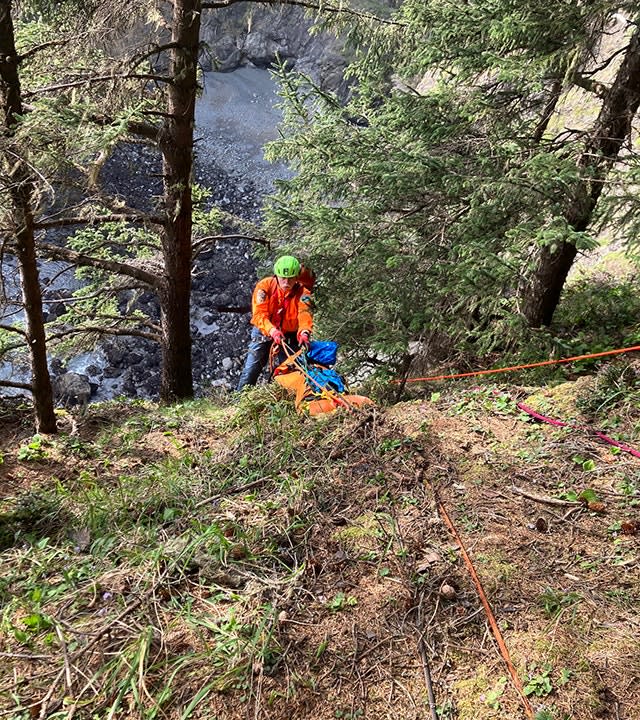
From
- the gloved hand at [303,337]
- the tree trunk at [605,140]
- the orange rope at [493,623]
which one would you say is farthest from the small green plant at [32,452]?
the tree trunk at [605,140]

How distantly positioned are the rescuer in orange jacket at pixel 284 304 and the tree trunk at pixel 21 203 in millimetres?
2292

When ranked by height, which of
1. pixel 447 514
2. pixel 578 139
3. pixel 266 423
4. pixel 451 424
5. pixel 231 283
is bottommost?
pixel 231 283

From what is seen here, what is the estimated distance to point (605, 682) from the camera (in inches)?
81.0

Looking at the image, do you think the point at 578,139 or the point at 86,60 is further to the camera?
the point at 86,60

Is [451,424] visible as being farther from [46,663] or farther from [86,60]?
[86,60]

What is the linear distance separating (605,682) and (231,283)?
16438 mm

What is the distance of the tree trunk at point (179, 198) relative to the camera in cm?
599

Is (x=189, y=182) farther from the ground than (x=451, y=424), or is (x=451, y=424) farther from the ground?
(x=189, y=182)

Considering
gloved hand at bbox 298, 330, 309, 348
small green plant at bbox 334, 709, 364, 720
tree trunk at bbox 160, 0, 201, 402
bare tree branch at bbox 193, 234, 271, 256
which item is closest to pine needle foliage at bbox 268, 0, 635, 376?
→ bare tree branch at bbox 193, 234, 271, 256

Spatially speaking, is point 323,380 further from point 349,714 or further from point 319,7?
point 319,7

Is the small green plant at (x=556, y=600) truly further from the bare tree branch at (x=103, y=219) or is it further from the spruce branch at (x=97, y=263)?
the spruce branch at (x=97, y=263)

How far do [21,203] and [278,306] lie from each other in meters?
2.91

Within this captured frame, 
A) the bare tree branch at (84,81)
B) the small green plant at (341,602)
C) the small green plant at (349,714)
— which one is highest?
the bare tree branch at (84,81)

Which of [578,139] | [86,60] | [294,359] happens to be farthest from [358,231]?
[86,60]
